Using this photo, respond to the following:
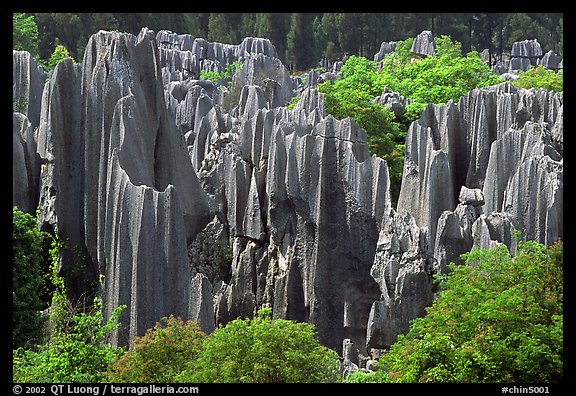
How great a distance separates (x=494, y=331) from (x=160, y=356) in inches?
218

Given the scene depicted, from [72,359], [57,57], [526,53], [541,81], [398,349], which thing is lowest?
[72,359]

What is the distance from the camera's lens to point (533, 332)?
15109 millimetres

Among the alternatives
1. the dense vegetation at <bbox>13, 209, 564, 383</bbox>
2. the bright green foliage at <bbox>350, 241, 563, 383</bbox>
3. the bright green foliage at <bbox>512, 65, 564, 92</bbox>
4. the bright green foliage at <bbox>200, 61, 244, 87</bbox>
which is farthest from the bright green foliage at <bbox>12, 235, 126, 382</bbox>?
the bright green foliage at <bbox>200, 61, 244, 87</bbox>

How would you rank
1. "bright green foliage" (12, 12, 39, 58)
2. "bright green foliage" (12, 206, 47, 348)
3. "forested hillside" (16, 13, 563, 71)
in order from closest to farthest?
"bright green foliage" (12, 206, 47, 348) → "bright green foliage" (12, 12, 39, 58) → "forested hillside" (16, 13, 563, 71)

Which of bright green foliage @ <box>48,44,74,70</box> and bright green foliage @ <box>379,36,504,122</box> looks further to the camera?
bright green foliage @ <box>48,44,74,70</box>

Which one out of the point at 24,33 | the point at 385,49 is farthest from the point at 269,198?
the point at 385,49

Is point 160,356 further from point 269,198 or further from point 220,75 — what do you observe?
point 220,75

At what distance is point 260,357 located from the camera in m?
14.4

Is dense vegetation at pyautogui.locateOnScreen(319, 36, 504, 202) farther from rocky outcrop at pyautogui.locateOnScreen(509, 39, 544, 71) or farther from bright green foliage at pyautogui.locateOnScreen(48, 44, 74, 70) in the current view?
bright green foliage at pyautogui.locateOnScreen(48, 44, 74, 70)

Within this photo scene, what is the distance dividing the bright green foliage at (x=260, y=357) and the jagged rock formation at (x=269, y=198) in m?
3.39

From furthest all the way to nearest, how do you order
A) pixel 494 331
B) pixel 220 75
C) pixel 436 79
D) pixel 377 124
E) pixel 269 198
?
pixel 220 75, pixel 436 79, pixel 377 124, pixel 269 198, pixel 494 331

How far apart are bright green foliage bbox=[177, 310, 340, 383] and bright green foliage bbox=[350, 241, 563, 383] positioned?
1670 mm

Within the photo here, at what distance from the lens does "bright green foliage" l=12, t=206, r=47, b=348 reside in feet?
60.0

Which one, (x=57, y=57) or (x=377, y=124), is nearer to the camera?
(x=377, y=124)
